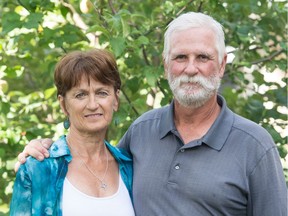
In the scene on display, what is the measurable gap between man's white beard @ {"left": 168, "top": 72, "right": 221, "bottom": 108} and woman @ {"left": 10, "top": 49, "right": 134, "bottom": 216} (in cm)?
32

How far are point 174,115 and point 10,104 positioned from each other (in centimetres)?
162

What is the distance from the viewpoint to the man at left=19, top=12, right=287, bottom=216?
3309mm

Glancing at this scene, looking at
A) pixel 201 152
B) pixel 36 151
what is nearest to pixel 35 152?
pixel 36 151

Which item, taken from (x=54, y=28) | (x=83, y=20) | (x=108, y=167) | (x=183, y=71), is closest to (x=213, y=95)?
(x=183, y=71)

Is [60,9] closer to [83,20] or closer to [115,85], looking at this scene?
[83,20]

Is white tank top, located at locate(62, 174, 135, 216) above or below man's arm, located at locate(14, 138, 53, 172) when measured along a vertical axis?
below

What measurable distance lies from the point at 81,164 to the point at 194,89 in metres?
0.66

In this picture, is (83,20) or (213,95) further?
(83,20)

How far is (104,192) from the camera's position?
137 inches

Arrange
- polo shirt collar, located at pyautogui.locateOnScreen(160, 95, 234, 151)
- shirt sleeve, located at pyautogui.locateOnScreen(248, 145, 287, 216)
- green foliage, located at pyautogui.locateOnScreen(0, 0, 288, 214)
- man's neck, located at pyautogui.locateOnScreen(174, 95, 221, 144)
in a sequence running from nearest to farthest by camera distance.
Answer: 1. shirt sleeve, located at pyautogui.locateOnScreen(248, 145, 287, 216)
2. polo shirt collar, located at pyautogui.locateOnScreen(160, 95, 234, 151)
3. man's neck, located at pyautogui.locateOnScreen(174, 95, 221, 144)
4. green foliage, located at pyautogui.locateOnScreen(0, 0, 288, 214)

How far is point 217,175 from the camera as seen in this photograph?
10.9ft

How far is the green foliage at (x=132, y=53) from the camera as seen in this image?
4.52 metres

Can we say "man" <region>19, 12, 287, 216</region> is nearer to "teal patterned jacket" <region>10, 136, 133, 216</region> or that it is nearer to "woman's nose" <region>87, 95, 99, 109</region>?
"teal patterned jacket" <region>10, 136, 133, 216</region>

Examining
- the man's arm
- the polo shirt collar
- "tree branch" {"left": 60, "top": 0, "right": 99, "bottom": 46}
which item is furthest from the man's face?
"tree branch" {"left": 60, "top": 0, "right": 99, "bottom": 46}
